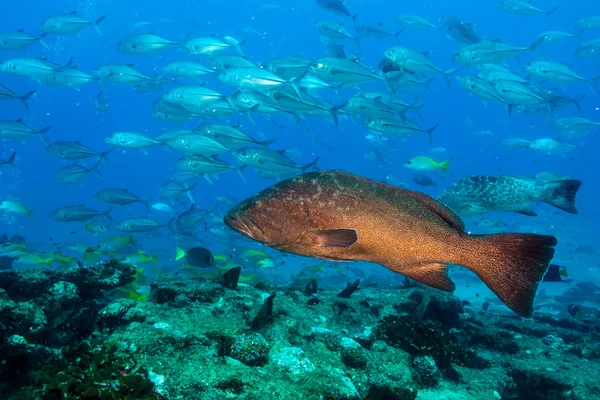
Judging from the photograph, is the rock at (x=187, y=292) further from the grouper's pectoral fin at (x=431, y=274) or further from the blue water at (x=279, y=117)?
the blue water at (x=279, y=117)

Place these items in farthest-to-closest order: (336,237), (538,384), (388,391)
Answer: (538,384) → (388,391) → (336,237)

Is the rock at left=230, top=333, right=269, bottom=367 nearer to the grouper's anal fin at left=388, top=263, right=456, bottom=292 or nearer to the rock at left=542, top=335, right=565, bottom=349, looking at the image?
the grouper's anal fin at left=388, top=263, right=456, bottom=292

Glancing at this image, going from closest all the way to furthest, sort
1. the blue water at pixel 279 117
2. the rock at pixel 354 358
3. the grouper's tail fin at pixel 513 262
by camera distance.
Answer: the grouper's tail fin at pixel 513 262 → the rock at pixel 354 358 → the blue water at pixel 279 117

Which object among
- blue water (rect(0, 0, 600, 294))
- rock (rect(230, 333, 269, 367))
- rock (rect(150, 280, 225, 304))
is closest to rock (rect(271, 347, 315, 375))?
rock (rect(230, 333, 269, 367))

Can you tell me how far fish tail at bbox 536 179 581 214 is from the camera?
15.7 ft

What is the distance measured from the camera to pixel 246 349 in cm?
341

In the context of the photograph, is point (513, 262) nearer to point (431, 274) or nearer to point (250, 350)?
point (431, 274)

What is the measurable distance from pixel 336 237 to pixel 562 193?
4.17 m

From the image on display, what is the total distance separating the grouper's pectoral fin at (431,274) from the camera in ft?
8.40

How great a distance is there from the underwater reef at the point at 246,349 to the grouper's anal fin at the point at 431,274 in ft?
4.39

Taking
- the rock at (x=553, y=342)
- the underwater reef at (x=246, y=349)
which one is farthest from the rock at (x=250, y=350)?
the rock at (x=553, y=342)

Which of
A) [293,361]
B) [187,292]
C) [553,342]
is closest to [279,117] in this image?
[553,342]

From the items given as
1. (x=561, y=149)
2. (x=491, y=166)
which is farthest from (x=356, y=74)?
(x=491, y=166)

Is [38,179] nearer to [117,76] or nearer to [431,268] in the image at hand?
[117,76]
